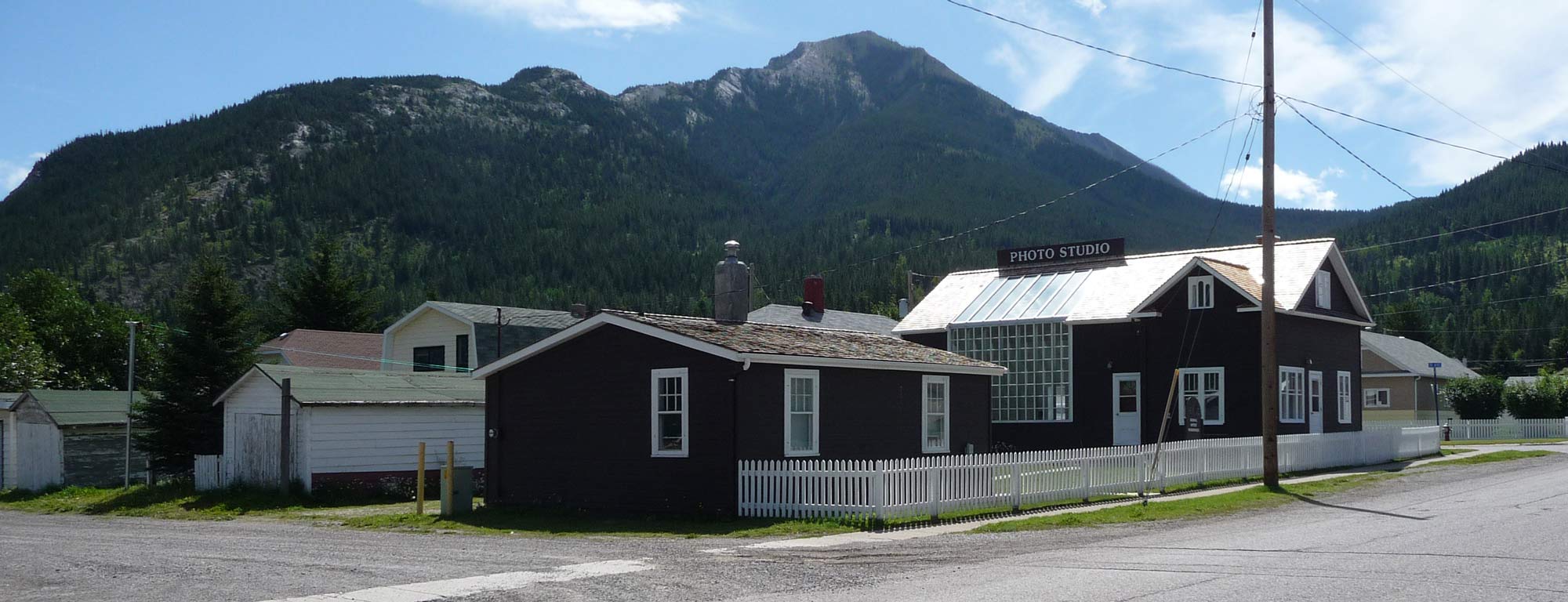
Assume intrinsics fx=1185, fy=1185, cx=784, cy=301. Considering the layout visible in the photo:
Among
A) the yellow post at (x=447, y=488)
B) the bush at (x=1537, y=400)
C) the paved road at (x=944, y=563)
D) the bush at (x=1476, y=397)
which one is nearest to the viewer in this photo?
the paved road at (x=944, y=563)

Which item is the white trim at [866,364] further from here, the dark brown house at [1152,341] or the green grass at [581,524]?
the dark brown house at [1152,341]

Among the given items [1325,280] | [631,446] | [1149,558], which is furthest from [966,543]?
[1325,280]

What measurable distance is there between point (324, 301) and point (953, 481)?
208 feet

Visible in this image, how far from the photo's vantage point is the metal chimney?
2562 centimetres

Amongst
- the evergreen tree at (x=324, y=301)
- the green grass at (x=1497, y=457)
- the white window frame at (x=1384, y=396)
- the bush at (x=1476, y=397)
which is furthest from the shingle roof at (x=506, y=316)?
the bush at (x=1476, y=397)

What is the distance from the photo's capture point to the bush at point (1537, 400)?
189ft

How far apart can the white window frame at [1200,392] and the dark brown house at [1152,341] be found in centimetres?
4

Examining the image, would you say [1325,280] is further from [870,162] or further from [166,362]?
[870,162]

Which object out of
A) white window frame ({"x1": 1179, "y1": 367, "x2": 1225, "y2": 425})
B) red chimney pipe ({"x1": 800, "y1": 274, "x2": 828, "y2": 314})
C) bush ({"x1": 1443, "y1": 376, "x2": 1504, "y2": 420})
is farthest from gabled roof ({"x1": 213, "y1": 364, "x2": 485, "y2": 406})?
bush ({"x1": 1443, "y1": 376, "x2": 1504, "y2": 420})

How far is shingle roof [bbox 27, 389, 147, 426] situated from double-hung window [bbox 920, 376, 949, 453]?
25.9 metres

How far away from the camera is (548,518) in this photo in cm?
2225

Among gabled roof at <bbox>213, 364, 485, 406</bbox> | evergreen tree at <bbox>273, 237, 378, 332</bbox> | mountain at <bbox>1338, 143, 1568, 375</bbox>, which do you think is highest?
mountain at <bbox>1338, 143, 1568, 375</bbox>

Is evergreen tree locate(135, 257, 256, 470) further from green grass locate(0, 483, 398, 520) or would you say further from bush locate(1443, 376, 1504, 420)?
bush locate(1443, 376, 1504, 420)

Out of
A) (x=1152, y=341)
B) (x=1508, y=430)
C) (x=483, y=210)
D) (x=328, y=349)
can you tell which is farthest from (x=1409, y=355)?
(x=483, y=210)
